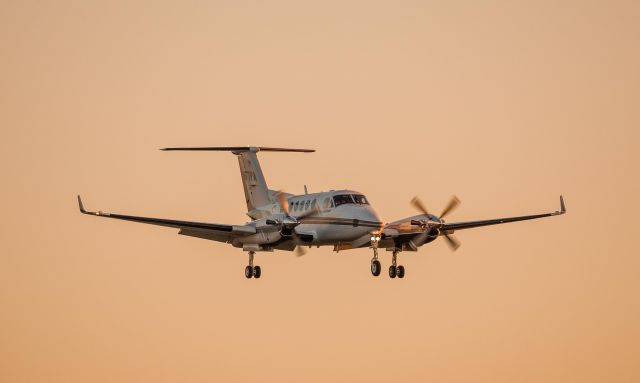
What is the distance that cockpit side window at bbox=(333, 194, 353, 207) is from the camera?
208 feet

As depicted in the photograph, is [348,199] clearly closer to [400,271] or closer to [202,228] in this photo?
[400,271]

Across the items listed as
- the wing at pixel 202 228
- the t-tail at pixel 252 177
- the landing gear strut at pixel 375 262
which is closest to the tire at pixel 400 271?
the landing gear strut at pixel 375 262

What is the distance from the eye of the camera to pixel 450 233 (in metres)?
65.9

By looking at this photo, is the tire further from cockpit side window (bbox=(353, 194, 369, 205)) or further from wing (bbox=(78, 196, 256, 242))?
wing (bbox=(78, 196, 256, 242))

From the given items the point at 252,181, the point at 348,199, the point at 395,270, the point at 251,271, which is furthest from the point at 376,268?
the point at 252,181

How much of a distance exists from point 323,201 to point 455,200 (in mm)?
6025

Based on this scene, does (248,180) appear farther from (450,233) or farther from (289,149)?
(450,233)

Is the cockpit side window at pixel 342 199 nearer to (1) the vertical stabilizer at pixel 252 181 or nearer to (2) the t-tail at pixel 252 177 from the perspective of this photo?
(2) the t-tail at pixel 252 177

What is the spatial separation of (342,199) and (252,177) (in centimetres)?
922

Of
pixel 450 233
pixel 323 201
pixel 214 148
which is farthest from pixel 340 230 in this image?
pixel 214 148

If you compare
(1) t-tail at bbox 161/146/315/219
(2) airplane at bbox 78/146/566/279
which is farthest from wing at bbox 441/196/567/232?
(1) t-tail at bbox 161/146/315/219

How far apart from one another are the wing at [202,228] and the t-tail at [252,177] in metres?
2.34

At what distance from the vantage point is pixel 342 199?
63.5 m

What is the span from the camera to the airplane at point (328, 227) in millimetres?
62594
